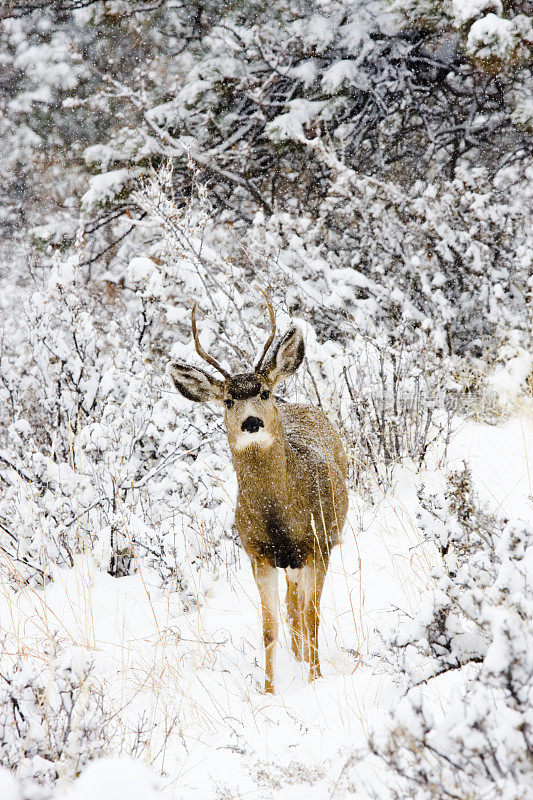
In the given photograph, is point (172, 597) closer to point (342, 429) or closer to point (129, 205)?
point (342, 429)

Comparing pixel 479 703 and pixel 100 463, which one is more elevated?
pixel 100 463

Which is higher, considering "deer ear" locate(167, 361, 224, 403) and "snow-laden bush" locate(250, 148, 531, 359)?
"snow-laden bush" locate(250, 148, 531, 359)

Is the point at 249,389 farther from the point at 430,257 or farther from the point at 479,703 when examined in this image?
the point at 430,257

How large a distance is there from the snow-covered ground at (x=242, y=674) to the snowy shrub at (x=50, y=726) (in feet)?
0.48

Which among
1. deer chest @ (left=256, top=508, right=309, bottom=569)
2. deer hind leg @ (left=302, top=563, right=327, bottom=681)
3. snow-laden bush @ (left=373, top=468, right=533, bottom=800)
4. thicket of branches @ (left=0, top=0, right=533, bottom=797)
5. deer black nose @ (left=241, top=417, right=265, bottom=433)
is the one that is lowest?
snow-laden bush @ (left=373, top=468, right=533, bottom=800)

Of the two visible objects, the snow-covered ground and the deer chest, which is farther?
the deer chest

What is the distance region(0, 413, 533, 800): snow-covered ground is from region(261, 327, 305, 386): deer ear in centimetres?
126

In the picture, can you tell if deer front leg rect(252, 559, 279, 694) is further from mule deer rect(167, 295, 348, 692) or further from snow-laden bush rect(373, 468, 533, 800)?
snow-laden bush rect(373, 468, 533, 800)

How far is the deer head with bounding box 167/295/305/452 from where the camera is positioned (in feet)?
12.0

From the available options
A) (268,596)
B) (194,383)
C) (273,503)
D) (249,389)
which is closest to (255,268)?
(194,383)

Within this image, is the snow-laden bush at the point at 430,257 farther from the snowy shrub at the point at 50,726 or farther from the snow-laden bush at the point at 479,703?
the snowy shrub at the point at 50,726

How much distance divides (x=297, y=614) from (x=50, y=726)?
2.09m

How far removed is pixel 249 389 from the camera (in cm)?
370

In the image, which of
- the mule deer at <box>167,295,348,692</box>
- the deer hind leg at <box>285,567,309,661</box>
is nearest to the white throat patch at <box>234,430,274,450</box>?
the mule deer at <box>167,295,348,692</box>
